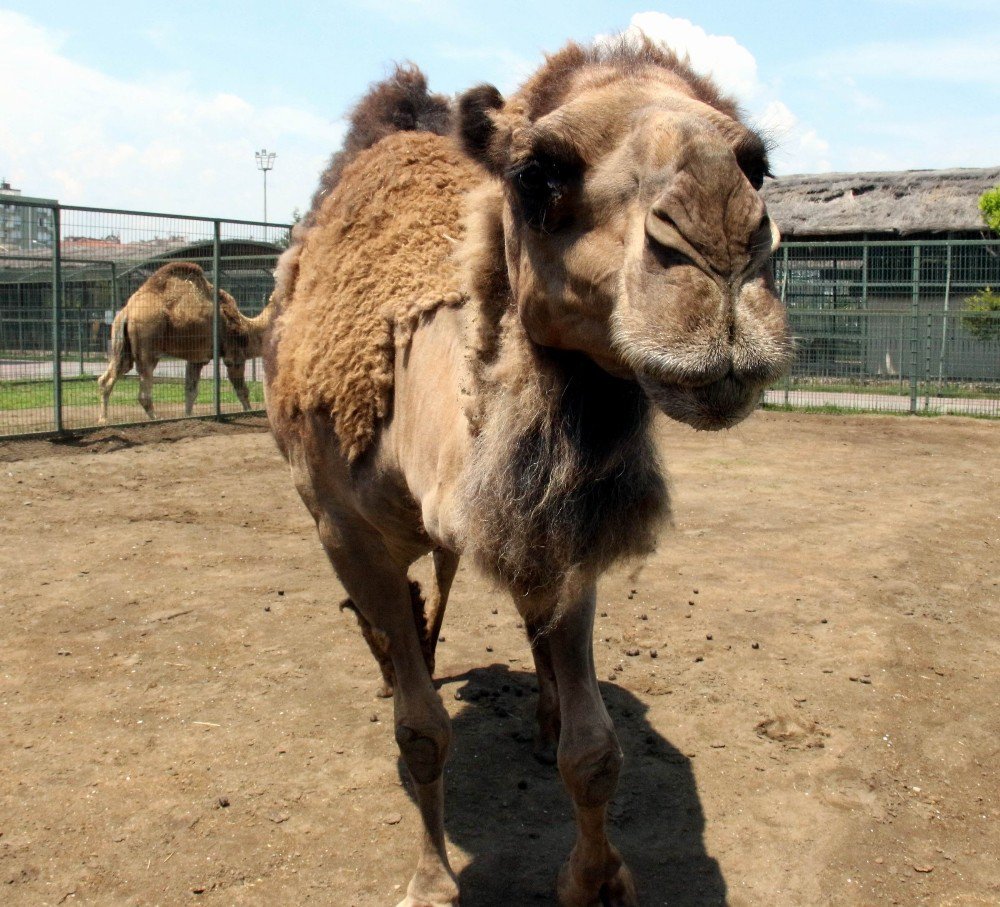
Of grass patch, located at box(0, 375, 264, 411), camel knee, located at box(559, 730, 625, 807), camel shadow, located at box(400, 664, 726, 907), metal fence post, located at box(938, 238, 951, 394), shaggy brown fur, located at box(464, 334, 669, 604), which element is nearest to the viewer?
shaggy brown fur, located at box(464, 334, 669, 604)

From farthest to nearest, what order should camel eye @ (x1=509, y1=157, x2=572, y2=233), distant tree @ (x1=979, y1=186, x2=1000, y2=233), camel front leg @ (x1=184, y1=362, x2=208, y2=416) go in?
distant tree @ (x1=979, y1=186, x2=1000, y2=233), camel front leg @ (x1=184, y1=362, x2=208, y2=416), camel eye @ (x1=509, y1=157, x2=572, y2=233)

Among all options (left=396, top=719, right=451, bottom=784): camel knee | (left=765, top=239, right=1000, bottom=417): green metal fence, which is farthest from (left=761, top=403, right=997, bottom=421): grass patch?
(left=396, top=719, right=451, bottom=784): camel knee

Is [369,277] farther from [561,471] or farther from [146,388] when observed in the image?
[146,388]

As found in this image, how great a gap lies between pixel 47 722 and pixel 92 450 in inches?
278

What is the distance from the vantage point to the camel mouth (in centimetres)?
181

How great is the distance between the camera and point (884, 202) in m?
22.7

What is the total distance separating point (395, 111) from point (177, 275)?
34.0ft

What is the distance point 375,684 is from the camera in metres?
4.64

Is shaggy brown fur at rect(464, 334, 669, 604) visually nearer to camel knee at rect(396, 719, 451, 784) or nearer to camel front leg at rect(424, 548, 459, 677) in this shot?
camel knee at rect(396, 719, 451, 784)

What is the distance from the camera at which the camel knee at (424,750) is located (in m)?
3.24

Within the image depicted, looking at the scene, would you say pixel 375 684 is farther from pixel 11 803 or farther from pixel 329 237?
pixel 329 237

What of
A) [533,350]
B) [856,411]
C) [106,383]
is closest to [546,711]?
[533,350]

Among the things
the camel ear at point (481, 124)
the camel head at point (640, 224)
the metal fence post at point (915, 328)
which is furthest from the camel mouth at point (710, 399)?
the metal fence post at point (915, 328)

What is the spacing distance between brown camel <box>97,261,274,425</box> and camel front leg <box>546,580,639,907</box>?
37.1 ft
